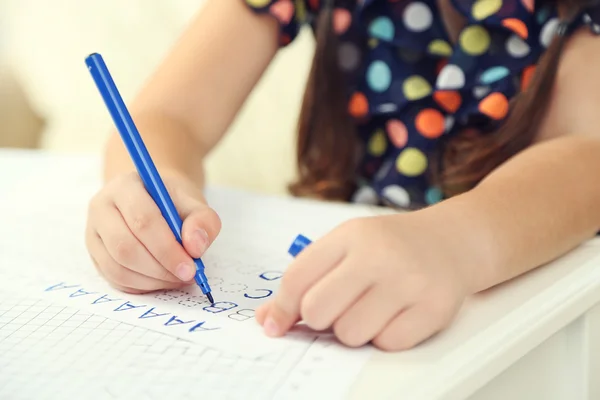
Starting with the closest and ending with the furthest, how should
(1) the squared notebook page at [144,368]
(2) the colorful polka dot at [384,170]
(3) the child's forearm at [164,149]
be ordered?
1. (1) the squared notebook page at [144,368]
2. (3) the child's forearm at [164,149]
3. (2) the colorful polka dot at [384,170]

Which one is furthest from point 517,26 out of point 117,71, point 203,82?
point 117,71

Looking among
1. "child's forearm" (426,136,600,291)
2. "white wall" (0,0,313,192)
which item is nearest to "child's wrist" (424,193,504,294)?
"child's forearm" (426,136,600,291)

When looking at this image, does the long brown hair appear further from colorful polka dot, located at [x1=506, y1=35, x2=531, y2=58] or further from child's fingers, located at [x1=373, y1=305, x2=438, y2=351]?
child's fingers, located at [x1=373, y1=305, x2=438, y2=351]

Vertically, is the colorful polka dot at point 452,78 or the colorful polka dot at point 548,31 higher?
the colorful polka dot at point 548,31

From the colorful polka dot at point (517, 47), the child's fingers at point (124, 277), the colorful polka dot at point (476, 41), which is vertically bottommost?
the child's fingers at point (124, 277)

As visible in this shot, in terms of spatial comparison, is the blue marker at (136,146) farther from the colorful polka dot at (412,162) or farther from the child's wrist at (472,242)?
the colorful polka dot at (412,162)

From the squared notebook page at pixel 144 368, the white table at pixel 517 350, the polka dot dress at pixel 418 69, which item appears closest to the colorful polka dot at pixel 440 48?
the polka dot dress at pixel 418 69

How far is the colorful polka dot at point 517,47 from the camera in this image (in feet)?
1.69

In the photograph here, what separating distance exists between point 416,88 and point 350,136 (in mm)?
73

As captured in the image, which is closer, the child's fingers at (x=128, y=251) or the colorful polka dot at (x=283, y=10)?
the child's fingers at (x=128, y=251)

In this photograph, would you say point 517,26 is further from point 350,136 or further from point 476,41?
point 350,136

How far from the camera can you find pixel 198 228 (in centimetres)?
36

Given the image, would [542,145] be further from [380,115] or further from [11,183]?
[11,183]

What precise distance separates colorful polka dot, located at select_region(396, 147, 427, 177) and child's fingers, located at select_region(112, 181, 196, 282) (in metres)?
0.26
